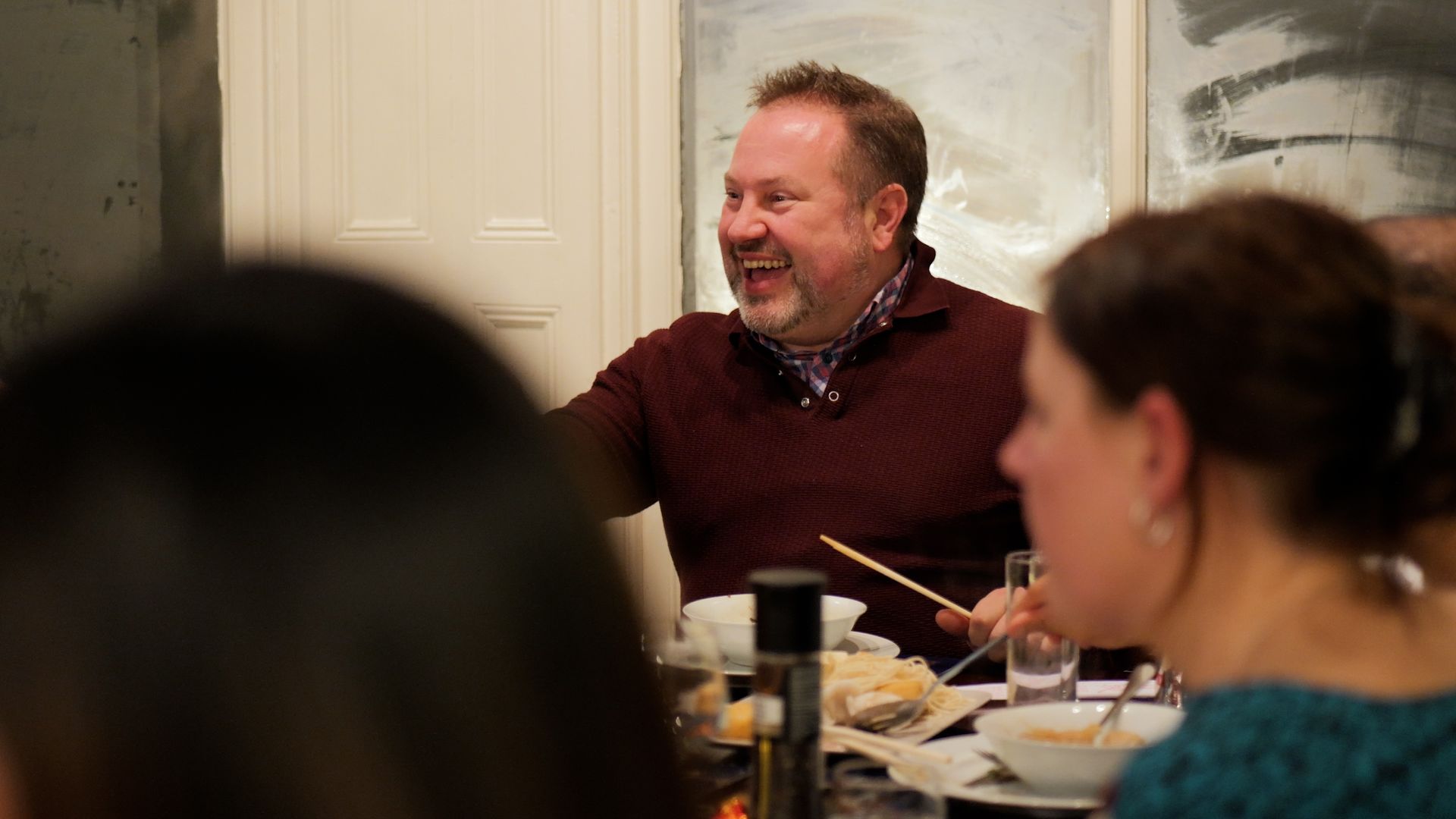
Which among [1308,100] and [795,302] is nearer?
[795,302]

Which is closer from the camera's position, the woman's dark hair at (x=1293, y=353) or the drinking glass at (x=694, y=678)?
the woman's dark hair at (x=1293, y=353)

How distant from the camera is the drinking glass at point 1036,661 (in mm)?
1370

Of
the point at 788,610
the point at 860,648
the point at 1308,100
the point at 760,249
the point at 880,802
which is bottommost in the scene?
the point at 860,648

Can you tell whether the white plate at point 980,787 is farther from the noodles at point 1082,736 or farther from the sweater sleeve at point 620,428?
the sweater sleeve at point 620,428

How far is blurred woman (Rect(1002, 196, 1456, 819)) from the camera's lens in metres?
0.77

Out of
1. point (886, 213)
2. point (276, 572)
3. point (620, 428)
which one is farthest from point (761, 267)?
point (276, 572)

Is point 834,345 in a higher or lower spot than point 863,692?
higher

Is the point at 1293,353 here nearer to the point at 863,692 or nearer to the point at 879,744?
the point at 879,744

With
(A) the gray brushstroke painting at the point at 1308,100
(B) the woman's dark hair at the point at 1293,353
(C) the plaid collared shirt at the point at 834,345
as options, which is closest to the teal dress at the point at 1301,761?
(B) the woman's dark hair at the point at 1293,353

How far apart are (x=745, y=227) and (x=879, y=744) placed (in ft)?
4.64

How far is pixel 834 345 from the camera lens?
7.63 ft

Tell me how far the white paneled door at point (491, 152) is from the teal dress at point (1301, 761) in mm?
2411

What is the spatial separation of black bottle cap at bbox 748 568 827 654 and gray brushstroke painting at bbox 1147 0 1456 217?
2172 mm

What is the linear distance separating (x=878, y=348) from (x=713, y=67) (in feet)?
3.80
